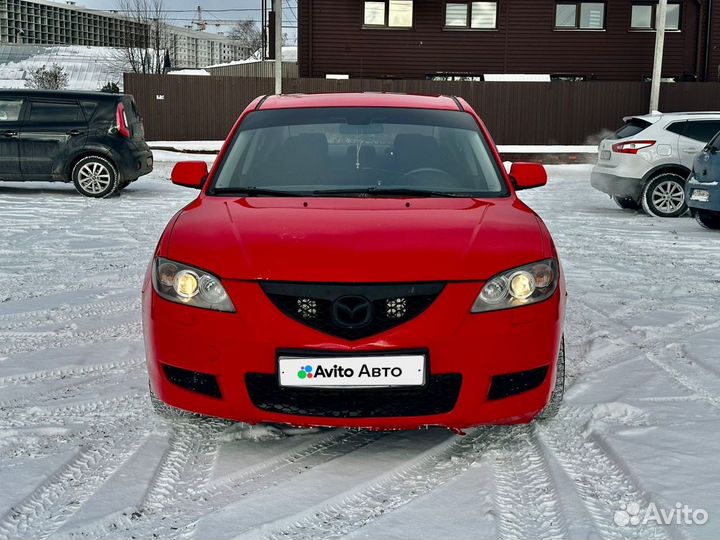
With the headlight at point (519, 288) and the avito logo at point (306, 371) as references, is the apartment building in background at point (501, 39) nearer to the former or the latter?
the headlight at point (519, 288)

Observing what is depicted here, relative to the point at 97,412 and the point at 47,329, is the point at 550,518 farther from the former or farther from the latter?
the point at 47,329

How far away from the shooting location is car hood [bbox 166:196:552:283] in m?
3.12

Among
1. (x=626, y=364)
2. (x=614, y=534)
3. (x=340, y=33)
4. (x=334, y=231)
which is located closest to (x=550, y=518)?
(x=614, y=534)

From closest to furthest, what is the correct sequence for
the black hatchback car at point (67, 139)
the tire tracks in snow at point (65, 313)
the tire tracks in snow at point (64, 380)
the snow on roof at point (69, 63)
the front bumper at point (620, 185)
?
1. the tire tracks in snow at point (64, 380)
2. the tire tracks in snow at point (65, 313)
3. the front bumper at point (620, 185)
4. the black hatchback car at point (67, 139)
5. the snow on roof at point (69, 63)

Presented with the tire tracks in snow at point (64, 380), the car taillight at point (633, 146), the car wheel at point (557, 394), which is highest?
the car taillight at point (633, 146)

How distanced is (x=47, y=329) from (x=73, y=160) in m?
8.41

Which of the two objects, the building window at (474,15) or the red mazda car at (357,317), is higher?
the building window at (474,15)

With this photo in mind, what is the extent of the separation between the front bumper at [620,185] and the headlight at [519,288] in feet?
29.9

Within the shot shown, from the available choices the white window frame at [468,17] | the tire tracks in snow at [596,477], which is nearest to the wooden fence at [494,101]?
the white window frame at [468,17]

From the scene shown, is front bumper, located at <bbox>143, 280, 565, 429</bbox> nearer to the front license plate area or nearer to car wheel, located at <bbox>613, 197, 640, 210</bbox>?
the front license plate area

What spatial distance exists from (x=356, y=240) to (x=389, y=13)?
27.7 m

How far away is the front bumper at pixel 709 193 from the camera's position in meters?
9.75

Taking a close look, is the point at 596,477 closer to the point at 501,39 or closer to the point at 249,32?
the point at 501,39

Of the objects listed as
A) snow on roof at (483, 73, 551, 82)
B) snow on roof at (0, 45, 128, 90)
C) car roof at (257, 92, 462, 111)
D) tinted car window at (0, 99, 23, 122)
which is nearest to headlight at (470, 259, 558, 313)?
car roof at (257, 92, 462, 111)
